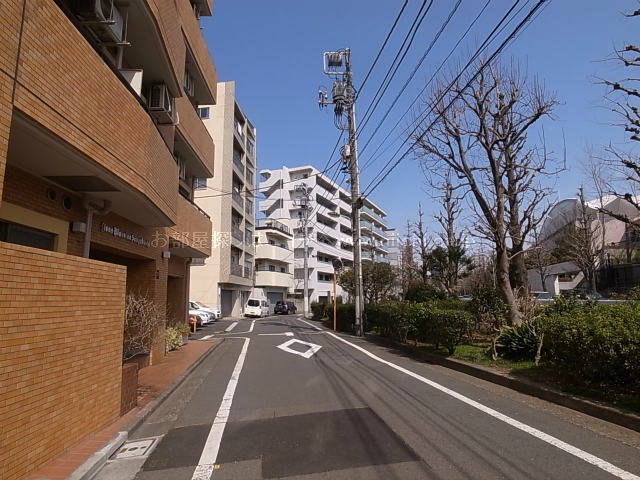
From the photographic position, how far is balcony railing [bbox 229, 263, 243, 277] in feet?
127

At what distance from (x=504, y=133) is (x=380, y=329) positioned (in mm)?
9474

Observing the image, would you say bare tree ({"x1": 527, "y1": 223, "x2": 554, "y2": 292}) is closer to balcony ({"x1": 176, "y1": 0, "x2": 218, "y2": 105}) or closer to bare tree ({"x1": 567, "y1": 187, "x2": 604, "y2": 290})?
bare tree ({"x1": 567, "y1": 187, "x2": 604, "y2": 290})

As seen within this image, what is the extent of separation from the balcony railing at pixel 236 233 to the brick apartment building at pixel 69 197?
96.8ft

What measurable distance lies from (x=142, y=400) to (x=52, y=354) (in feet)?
10.8

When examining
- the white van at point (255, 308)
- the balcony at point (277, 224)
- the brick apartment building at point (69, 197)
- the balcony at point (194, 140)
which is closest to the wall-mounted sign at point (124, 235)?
the brick apartment building at point (69, 197)

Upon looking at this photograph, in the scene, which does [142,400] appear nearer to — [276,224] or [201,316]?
[201,316]

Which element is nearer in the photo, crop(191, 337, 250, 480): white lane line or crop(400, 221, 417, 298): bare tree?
crop(191, 337, 250, 480): white lane line

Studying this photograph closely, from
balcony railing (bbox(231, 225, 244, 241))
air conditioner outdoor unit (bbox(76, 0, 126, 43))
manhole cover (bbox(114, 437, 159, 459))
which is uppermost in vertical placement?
balcony railing (bbox(231, 225, 244, 241))

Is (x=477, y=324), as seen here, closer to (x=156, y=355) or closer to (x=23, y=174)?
(x=156, y=355)

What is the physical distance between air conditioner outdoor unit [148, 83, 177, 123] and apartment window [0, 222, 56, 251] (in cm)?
465

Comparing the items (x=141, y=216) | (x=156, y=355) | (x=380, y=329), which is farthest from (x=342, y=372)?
(x=380, y=329)

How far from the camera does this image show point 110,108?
21.1ft

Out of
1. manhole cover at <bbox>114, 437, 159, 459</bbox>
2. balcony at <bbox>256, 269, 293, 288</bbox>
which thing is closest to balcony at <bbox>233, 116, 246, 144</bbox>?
balcony at <bbox>256, 269, 293, 288</bbox>

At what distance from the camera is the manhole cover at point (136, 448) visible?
201 inches
